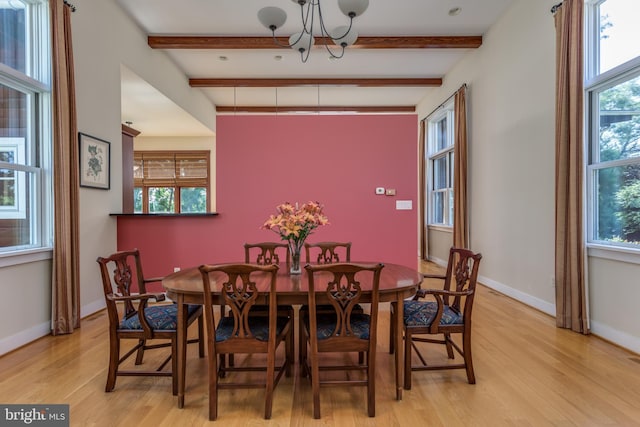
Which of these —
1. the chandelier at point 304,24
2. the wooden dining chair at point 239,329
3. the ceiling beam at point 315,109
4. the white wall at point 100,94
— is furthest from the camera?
the ceiling beam at point 315,109

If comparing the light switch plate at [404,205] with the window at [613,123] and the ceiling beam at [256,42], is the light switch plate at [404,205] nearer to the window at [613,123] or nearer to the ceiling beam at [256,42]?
the window at [613,123]

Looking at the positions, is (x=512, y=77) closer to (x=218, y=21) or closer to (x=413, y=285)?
(x=413, y=285)

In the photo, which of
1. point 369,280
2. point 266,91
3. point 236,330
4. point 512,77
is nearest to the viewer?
point 236,330

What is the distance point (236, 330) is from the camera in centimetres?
180

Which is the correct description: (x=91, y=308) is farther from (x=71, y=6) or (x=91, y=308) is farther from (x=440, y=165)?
(x=440, y=165)

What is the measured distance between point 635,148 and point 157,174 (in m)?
9.25

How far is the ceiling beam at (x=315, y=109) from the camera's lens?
300 inches

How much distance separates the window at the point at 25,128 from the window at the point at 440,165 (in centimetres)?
551

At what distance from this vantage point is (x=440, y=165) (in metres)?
6.88

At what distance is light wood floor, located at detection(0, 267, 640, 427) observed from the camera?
1.80 m

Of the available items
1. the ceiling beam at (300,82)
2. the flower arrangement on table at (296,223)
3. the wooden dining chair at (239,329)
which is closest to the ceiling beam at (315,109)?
the ceiling beam at (300,82)

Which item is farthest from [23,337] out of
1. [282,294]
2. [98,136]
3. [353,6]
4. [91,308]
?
[353,6]

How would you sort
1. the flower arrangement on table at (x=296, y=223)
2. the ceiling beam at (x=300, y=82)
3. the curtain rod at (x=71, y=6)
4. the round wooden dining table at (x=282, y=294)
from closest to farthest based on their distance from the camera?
1. the round wooden dining table at (x=282, y=294)
2. the flower arrangement on table at (x=296, y=223)
3. the curtain rod at (x=71, y=6)
4. the ceiling beam at (x=300, y=82)

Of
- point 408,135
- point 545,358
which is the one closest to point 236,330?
point 545,358
